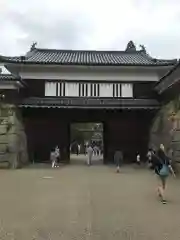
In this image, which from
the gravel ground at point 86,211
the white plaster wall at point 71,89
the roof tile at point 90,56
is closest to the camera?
the gravel ground at point 86,211

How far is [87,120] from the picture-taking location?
2481cm

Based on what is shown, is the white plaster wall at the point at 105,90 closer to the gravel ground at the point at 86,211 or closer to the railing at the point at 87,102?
the railing at the point at 87,102

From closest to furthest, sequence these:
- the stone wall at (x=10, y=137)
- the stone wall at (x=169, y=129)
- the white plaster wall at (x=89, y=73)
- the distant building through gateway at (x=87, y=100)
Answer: the stone wall at (x=169, y=129), the stone wall at (x=10, y=137), the distant building through gateway at (x=87, y=100), the white plaster wall at (x=89, y=73)

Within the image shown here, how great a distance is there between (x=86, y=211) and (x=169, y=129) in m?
Answer: 11.6

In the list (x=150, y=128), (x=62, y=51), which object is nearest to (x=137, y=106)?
(x=150, y=128)

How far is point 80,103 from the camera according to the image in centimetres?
2325

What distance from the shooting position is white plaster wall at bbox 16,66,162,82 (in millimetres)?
23797

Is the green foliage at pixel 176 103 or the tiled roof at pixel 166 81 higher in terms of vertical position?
the tiled roof at pixel 166 81

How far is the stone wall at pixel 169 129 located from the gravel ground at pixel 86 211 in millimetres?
4175

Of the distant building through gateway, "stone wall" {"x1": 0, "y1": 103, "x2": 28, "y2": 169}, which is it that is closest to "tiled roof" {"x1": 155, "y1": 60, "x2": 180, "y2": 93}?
the distant building through gateway

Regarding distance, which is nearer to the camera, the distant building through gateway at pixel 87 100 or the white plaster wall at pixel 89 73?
the distant building through gateway at pixel 87 100

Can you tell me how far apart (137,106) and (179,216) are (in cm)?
1497

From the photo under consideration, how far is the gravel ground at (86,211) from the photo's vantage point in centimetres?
705

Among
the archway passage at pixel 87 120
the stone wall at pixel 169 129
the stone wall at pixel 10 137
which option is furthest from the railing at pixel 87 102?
the stone wall at pixel 10 137
